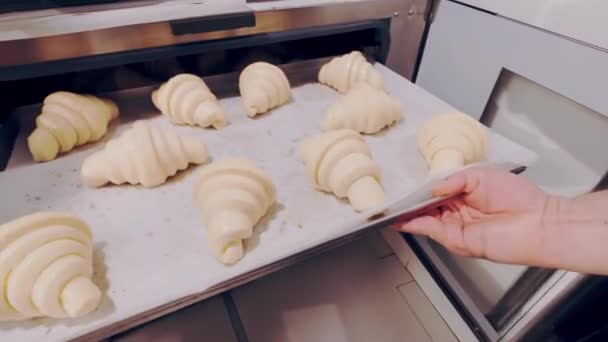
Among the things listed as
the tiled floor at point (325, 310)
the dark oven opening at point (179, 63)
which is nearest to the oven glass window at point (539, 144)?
the tiled floor at point (325, 310)

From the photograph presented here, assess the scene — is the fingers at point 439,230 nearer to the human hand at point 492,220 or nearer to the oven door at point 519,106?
the human hand at point 492,220

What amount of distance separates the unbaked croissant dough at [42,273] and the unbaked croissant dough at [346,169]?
0.37m

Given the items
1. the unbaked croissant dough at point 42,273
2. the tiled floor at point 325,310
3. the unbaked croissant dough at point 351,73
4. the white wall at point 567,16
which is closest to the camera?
the unbaked croissant dough at point 42,273

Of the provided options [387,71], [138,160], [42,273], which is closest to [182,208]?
[138,160]

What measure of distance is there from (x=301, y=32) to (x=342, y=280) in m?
0.57

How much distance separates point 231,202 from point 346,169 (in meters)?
0.20

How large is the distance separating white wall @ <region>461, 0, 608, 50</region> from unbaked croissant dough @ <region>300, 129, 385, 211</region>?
398mm

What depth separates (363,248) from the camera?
873 mm

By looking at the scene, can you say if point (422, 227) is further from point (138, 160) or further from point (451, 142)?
point (138, 160)

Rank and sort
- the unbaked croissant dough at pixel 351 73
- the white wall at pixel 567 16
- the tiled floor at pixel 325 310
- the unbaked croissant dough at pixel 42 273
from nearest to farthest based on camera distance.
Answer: the unbaked croissant dough at pixel 42 273 → the white wall at pixel 567 16 → the tiled floor at pixel 325 310 → the unbaked croissant dough at pixel 351 73

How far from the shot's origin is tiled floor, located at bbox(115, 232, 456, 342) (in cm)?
71

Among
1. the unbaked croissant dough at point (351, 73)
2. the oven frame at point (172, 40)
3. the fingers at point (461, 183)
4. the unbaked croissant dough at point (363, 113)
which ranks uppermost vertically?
the oven frame at point (172, 40)

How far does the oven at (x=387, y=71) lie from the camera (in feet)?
2.09

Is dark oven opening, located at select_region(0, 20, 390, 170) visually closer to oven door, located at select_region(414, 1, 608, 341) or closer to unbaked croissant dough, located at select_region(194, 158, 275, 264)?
oven door, located at select_region(414, 1, 608, 341)
